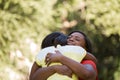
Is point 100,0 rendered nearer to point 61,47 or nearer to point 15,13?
point 15,13

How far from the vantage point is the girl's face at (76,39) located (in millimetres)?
3781

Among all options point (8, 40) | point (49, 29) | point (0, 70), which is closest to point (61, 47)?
point (0, 70)

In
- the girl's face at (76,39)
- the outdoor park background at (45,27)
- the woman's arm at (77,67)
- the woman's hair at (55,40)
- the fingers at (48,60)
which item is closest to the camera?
the woman's arm at (77,67)

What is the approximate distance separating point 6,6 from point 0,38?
77 centimetres

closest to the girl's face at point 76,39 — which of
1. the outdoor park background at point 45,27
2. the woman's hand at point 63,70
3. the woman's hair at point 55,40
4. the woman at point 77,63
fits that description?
the woman at point 77,63

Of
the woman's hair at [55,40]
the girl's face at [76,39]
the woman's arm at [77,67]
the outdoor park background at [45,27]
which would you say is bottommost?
the woman's arm at [77,67]

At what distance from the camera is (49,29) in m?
12.1

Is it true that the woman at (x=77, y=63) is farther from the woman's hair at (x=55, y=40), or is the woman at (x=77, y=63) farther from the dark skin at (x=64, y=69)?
the woman's hair at (x=55, y=40)

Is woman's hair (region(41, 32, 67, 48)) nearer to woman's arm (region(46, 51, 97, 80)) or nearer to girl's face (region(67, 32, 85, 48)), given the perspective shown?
girl's face (region(67, 32, 85, 48))

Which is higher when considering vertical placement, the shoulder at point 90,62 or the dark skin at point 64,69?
the shoulder at point 90,62

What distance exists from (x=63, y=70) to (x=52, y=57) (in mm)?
118

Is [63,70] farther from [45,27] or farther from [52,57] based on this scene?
[45,27]

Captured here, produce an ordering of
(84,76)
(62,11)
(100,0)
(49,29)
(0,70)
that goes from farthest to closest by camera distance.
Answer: (62,11) → (100,0) → (49,29) → (0,70) → (84,76)

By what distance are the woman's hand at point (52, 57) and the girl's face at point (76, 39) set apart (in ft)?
0.48
